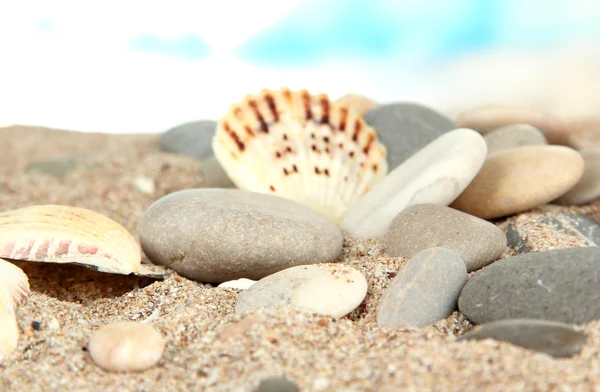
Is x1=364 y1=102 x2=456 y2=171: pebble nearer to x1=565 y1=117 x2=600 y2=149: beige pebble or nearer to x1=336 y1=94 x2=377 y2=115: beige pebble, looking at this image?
x1=336 y1=94 x2=377 y2=115: beige pebble

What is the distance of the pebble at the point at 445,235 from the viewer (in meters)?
2.58

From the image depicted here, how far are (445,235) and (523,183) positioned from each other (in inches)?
30.0

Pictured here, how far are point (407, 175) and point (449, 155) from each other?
30 cm

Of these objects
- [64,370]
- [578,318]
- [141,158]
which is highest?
[578,318]

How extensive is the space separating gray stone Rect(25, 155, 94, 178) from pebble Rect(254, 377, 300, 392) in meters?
4.21

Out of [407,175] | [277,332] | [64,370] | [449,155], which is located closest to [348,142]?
[407,175]

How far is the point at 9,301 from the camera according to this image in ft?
6.91

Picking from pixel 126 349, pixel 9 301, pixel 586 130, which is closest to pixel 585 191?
pixel 126 349

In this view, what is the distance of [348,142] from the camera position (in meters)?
3.91

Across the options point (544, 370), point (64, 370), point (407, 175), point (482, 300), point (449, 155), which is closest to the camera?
point (544, 370)

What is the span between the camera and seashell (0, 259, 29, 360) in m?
1.96

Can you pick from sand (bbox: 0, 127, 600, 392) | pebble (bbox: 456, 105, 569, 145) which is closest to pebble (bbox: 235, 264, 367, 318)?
sand (bbox: 0, 127, 600, 392)

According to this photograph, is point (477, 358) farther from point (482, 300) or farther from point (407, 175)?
point (407, 175)

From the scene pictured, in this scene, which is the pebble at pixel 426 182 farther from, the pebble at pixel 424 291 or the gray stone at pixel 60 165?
the gray stone at pixel 60 165
